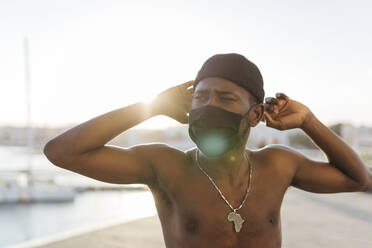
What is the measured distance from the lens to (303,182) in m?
1.81

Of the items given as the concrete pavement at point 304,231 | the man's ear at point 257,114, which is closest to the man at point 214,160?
the man's ear at point 257,114

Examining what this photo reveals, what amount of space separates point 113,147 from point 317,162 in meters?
1.01

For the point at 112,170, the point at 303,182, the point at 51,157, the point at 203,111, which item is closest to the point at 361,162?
the point at 303,182

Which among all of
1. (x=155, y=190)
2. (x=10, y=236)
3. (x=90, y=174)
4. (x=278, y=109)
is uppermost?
(x=278, y=109)

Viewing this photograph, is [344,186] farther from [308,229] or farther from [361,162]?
[308,229]

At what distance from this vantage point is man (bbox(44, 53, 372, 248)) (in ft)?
4.90

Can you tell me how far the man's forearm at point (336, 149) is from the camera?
167 centimetres

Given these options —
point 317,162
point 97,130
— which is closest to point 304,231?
point 317,162

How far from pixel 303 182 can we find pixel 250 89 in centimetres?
62

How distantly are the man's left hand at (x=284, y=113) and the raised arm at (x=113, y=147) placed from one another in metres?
0.37

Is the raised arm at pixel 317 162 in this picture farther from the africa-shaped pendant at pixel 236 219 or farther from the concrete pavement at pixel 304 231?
the concrete pavement at pixel 304 231

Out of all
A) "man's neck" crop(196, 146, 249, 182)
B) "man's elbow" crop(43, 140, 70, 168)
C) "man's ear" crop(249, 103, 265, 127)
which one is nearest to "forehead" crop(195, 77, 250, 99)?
"man's ear" crop(249, 103, 265, 127)

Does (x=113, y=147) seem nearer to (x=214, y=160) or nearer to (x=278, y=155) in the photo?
(x=214, y=160)

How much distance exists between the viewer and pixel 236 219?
158cm
